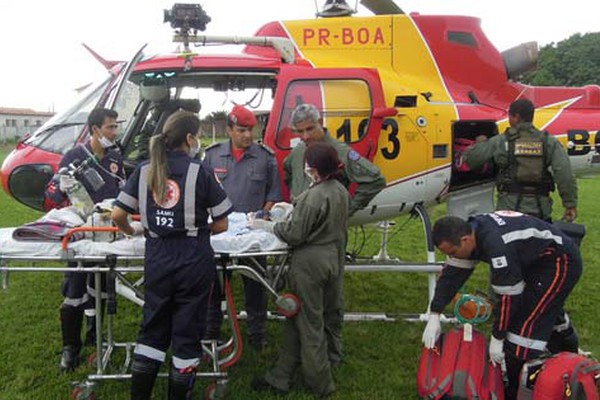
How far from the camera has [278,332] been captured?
5.00 meters

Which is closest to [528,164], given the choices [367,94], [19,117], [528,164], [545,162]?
[528,164]

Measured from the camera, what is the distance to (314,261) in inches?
139

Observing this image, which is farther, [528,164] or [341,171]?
[528,164]

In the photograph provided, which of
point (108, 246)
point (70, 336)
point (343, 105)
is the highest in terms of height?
point (343, 105)

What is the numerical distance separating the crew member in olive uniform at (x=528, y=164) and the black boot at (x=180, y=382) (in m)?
2.61

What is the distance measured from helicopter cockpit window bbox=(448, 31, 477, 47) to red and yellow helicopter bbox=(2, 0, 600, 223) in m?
0.01

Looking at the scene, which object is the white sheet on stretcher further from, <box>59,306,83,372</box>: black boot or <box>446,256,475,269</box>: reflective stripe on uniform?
<box>446,256,475,269</box>: reflective stripe on uniform

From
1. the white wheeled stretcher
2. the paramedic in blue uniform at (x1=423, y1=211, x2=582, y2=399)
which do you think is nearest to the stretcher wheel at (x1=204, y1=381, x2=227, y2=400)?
the white wheeled stretcher

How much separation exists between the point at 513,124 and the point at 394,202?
1.25 m

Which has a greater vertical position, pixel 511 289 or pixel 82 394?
pixel 511 289

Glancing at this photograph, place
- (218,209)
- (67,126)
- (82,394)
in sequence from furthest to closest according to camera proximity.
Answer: (67,126) → (82,394) → (218,209)

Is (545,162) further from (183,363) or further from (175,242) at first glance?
(183,363)

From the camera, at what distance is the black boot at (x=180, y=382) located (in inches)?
124

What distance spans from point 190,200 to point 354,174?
5.12 ft
